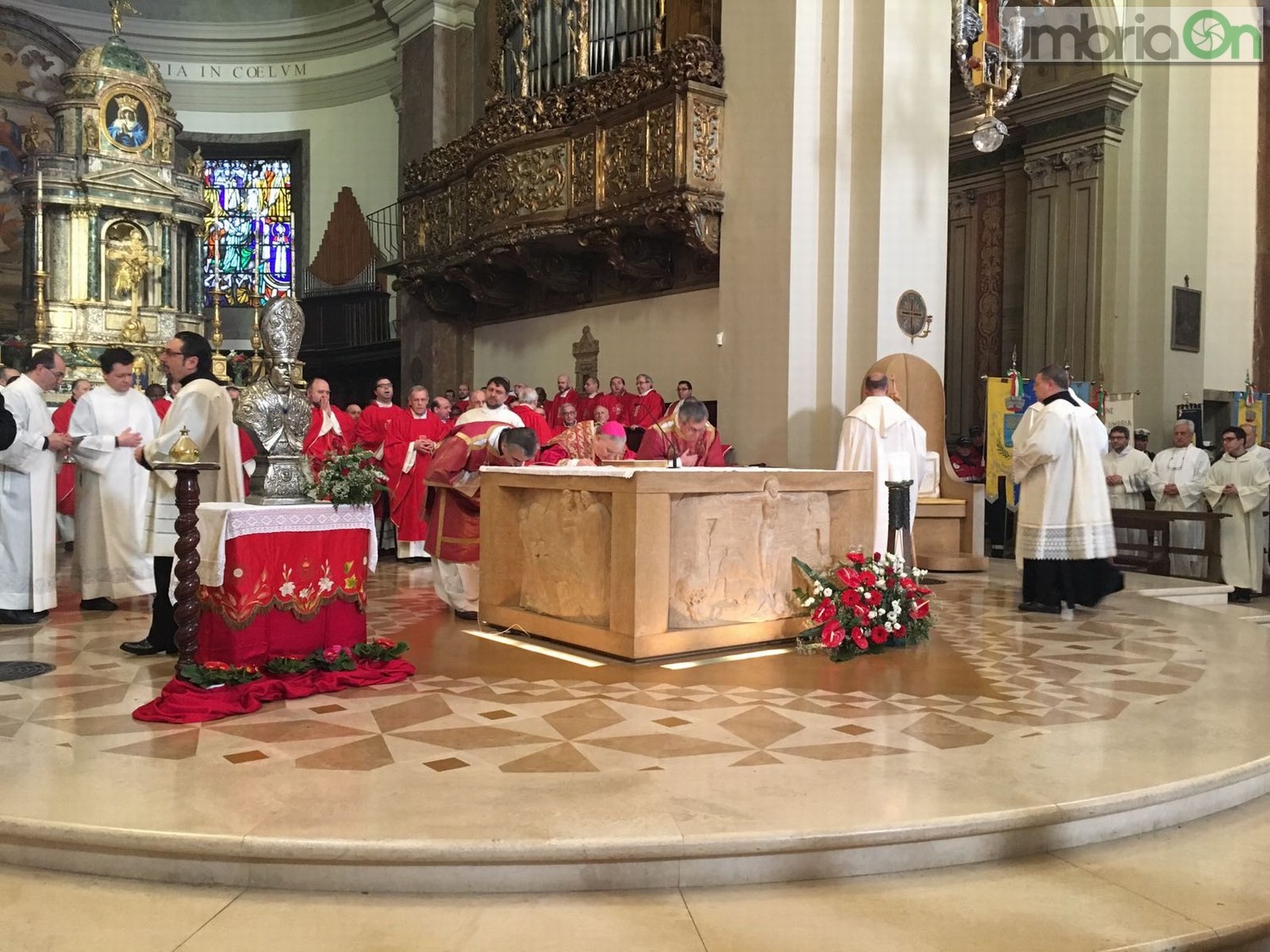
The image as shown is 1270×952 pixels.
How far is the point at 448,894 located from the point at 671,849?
25.7 inches

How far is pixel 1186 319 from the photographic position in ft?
46.6

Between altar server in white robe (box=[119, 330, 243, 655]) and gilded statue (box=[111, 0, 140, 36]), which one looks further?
gilded statue (box=[111, 0, 140, 36])

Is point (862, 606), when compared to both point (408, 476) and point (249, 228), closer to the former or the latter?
point (408, 476)

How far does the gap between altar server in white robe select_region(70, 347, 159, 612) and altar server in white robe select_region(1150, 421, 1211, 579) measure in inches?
387

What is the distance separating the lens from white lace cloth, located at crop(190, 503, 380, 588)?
4.93 metres

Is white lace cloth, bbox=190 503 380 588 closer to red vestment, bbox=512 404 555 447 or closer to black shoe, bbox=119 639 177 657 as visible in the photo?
black shoe, bbox=119 639 177 657

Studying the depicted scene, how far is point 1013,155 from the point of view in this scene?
15523 mm

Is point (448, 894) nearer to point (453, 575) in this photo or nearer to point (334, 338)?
point (453, 575)

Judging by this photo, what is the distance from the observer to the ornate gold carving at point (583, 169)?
1189 centimetres

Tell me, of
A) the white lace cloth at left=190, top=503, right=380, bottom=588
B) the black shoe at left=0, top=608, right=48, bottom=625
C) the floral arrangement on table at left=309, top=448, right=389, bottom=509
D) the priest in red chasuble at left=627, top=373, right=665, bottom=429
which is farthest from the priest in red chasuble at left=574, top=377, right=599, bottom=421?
the white lace cloth at left=190, top=503, right=380, bottom=588

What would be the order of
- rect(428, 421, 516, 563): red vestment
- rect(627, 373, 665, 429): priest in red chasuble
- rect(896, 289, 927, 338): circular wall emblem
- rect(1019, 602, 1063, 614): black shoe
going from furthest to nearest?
rect(627, 373, 665, 429): priest in red chasuble → rect(896, 289, 927, 338): circular wall emblem → rect(1019, 602, 1063, 614): black shoe → rect(428, 421, 516, 563): red vestment

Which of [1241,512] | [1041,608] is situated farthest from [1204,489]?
[1041,608]

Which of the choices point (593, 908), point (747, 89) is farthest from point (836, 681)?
point (747, 89)

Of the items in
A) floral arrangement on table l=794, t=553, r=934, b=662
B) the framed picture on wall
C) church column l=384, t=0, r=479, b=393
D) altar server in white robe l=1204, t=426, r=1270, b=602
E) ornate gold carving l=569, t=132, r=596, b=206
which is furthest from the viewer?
church column l=384, t=0, r=479, b=393
